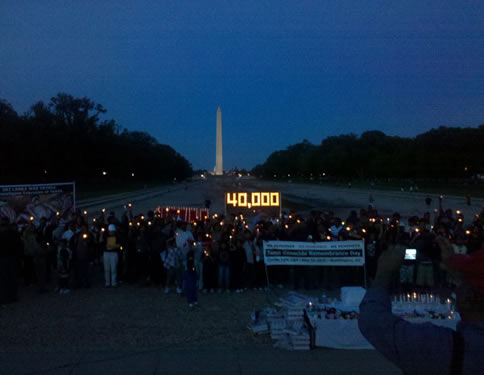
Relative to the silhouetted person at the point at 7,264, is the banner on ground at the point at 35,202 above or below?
above

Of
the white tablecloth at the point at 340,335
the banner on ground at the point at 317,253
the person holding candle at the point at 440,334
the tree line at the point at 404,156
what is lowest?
the white tablecloth at the point at 340,335

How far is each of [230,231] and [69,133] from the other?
121 feet

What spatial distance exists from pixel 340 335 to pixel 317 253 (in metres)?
3.75

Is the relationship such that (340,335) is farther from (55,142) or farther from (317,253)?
(55,142)

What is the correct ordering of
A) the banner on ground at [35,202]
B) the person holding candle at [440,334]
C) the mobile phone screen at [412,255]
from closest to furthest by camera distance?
the person holding candle at [440,334] < the mobile phone screen at [412,255] < the banner on ground at [35,202]

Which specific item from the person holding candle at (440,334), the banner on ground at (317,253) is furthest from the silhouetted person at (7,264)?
the person holding candle at (440,334)

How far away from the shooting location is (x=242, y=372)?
598 cm

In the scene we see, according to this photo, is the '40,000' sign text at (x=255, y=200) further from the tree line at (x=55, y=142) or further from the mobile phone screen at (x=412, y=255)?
the tree line at (x=55, y=142)

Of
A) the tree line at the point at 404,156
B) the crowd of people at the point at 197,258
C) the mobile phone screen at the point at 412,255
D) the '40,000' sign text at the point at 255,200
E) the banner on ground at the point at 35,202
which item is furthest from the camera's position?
the tree line at the point at 404,156

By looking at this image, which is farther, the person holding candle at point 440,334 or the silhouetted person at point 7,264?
the silhouetted person at point 7,264

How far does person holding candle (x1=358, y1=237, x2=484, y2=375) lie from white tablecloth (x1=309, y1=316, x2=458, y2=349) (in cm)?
548

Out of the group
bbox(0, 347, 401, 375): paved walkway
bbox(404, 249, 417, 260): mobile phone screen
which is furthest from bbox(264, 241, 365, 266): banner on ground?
bbox(0, 347, 401, 375): paved walkway

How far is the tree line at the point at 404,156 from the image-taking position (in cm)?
7081

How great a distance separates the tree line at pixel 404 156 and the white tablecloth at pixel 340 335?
70.3 metres
